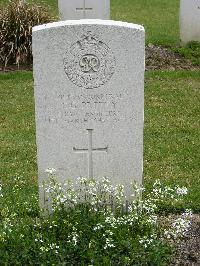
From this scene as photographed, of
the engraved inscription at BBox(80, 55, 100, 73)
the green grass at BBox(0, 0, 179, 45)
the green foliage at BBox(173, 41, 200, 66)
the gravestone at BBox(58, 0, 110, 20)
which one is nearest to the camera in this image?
the engraved inscription at BBox(80, 55, 100, 73)

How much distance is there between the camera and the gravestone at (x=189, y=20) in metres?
12.2

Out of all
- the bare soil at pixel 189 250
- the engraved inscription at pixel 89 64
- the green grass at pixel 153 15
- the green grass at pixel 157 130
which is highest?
the engraved inscription at pixel 89 64

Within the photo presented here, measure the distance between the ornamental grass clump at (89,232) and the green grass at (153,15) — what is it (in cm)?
821

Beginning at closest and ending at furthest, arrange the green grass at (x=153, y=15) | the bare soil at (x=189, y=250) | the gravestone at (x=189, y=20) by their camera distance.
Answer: the bare soil at (x=189, y=250)
the gravestone at (x=189, y=20)
the green grass at (x=153, y=15)

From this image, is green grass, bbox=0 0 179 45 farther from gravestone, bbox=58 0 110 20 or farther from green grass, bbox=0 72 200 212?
green grass, bbox=0 72 200 212

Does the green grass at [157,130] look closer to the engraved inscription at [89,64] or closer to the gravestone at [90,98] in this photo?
the gravestone at [90,98]

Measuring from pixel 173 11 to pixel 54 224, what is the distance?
14067 mm

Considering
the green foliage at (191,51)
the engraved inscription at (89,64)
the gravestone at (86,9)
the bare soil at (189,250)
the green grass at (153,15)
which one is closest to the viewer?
the bare soil at (189,250)

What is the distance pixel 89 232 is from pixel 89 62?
4.51 feet

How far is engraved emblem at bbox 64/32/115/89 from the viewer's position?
16.0 feet

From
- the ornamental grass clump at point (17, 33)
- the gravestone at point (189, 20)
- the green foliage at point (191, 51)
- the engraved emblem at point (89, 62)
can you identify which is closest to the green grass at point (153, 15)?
the gravestone at point (189, 20)

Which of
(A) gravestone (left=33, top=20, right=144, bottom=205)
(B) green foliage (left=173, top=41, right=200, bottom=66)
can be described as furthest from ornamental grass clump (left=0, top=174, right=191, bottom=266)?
(B) green foliage (left=173, top=41, right=200, bottom=66)

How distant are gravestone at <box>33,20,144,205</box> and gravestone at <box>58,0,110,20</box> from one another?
733 cm

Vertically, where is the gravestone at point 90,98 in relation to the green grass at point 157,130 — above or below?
above
